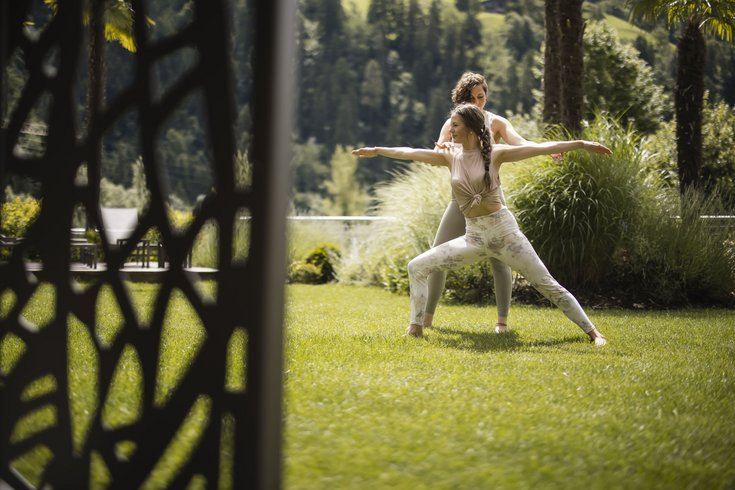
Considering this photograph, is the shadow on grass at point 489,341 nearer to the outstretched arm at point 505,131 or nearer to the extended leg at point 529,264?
the extended leg at point 529,264

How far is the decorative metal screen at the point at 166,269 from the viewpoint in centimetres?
250

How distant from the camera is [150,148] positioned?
9.29 feet

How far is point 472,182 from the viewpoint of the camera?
687 centimetres

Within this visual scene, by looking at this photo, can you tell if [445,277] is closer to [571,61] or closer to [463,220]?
[463,220]

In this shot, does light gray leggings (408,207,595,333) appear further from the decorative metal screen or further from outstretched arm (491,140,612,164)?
the decorative metal screen

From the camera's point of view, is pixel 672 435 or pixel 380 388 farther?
pixel 380 388

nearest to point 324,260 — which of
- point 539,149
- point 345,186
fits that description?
point 539,149

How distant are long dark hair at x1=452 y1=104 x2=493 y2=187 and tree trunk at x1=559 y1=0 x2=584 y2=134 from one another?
23.0 ft

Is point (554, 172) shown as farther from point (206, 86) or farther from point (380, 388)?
point (206, 86)

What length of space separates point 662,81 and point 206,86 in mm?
90174

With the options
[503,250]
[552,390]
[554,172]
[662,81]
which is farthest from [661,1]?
[662,81]

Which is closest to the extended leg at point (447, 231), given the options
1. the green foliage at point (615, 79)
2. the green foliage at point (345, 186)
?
the green foliage at point (615, 79)

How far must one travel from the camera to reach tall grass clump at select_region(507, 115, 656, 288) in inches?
433

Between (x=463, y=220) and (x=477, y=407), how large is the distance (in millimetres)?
3556
